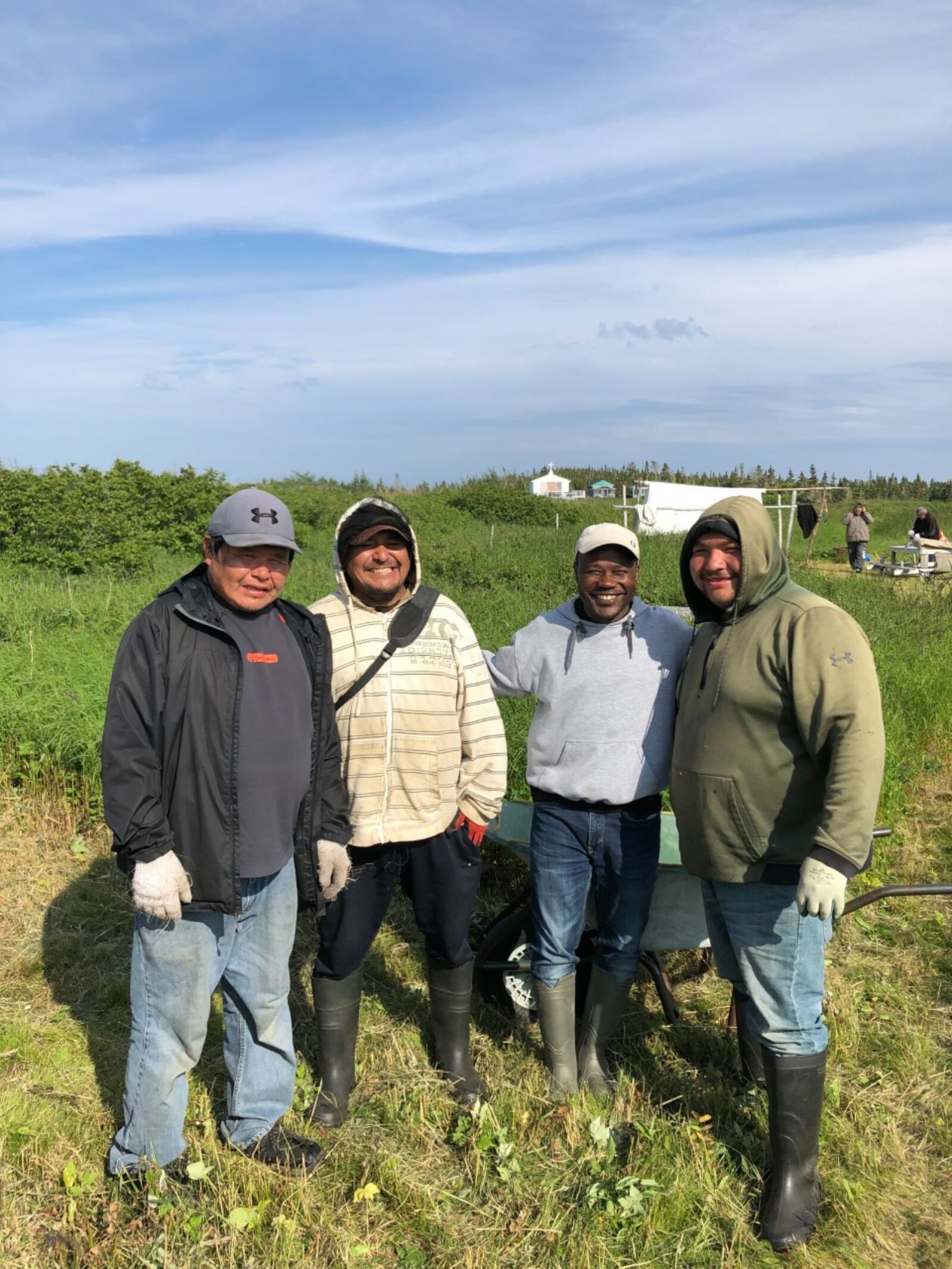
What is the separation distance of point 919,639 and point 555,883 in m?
7.67

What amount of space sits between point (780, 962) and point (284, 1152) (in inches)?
57.8

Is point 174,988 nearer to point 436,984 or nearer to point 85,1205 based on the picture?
point 85,1205

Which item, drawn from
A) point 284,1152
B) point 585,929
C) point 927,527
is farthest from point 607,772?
point 927,527

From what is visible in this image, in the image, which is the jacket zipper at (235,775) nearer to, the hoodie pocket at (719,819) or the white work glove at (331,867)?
the white work glove at (331,867)

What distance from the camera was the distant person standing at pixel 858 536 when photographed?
20781 millimetres

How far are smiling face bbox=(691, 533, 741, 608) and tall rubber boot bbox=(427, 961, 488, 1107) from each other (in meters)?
1.44

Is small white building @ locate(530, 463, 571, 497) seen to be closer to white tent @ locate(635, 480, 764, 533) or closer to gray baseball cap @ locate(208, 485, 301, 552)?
white tent @ locate(635, 480, 764, 533)

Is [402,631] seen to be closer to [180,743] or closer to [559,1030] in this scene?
[180,743]

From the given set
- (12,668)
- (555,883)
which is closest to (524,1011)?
(555,883)

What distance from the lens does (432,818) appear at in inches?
108

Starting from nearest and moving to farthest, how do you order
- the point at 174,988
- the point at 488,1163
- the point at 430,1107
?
the point at 174,988, the point at 488,1163, the point at 430,1107

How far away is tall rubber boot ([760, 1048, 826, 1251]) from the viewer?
2418mm

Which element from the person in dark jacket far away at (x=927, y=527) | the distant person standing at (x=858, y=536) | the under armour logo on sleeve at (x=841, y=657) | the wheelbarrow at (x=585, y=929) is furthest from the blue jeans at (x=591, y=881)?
the person in dark jacket far away at (x=927, y=527)

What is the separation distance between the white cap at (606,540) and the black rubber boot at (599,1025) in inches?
53.5
